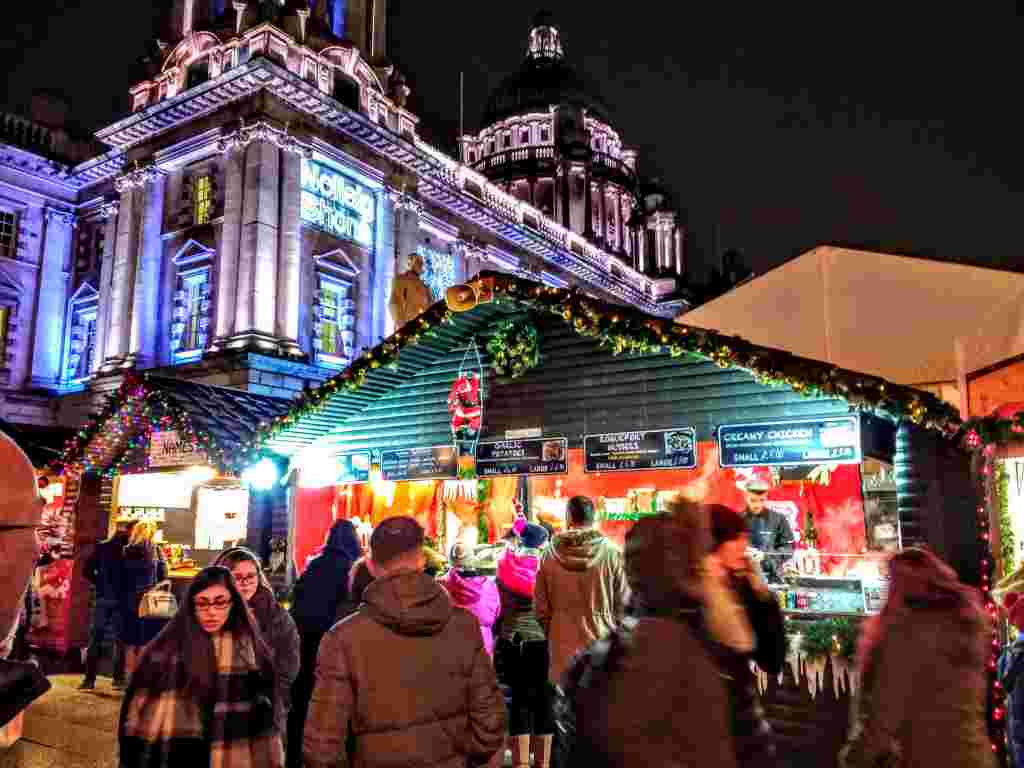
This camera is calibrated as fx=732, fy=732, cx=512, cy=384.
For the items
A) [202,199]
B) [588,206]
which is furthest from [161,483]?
[588,206]

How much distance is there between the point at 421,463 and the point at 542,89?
214 feet

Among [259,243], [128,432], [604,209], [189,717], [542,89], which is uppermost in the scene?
[542,89]

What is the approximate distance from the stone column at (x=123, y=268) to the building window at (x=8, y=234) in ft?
16.4

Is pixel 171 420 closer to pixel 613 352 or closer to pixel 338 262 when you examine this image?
pixel 613 352

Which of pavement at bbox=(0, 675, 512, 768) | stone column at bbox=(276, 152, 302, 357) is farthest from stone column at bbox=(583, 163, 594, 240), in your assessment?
pavement at bbox=(0, 675, 512, 768)

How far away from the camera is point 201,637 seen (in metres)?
3.86

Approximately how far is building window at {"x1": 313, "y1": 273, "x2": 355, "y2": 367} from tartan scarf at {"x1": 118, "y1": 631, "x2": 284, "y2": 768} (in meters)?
24.2

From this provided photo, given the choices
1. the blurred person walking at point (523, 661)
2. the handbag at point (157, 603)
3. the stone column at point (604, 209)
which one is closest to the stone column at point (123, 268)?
the handbag at point (157, 603)

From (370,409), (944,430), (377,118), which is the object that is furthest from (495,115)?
(944,430)

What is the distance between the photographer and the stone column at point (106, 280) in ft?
97.1

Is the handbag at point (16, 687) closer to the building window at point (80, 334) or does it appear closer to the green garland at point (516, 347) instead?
the green garland at point (516, 347)

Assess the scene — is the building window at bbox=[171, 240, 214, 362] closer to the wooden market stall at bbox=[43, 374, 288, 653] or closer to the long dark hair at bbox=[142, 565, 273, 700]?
the wooden market stall at bbox=[43, 374, 288, 653]

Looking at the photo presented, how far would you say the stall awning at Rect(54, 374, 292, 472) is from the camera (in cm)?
1115

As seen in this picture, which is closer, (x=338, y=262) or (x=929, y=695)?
(x=929, y=695)
